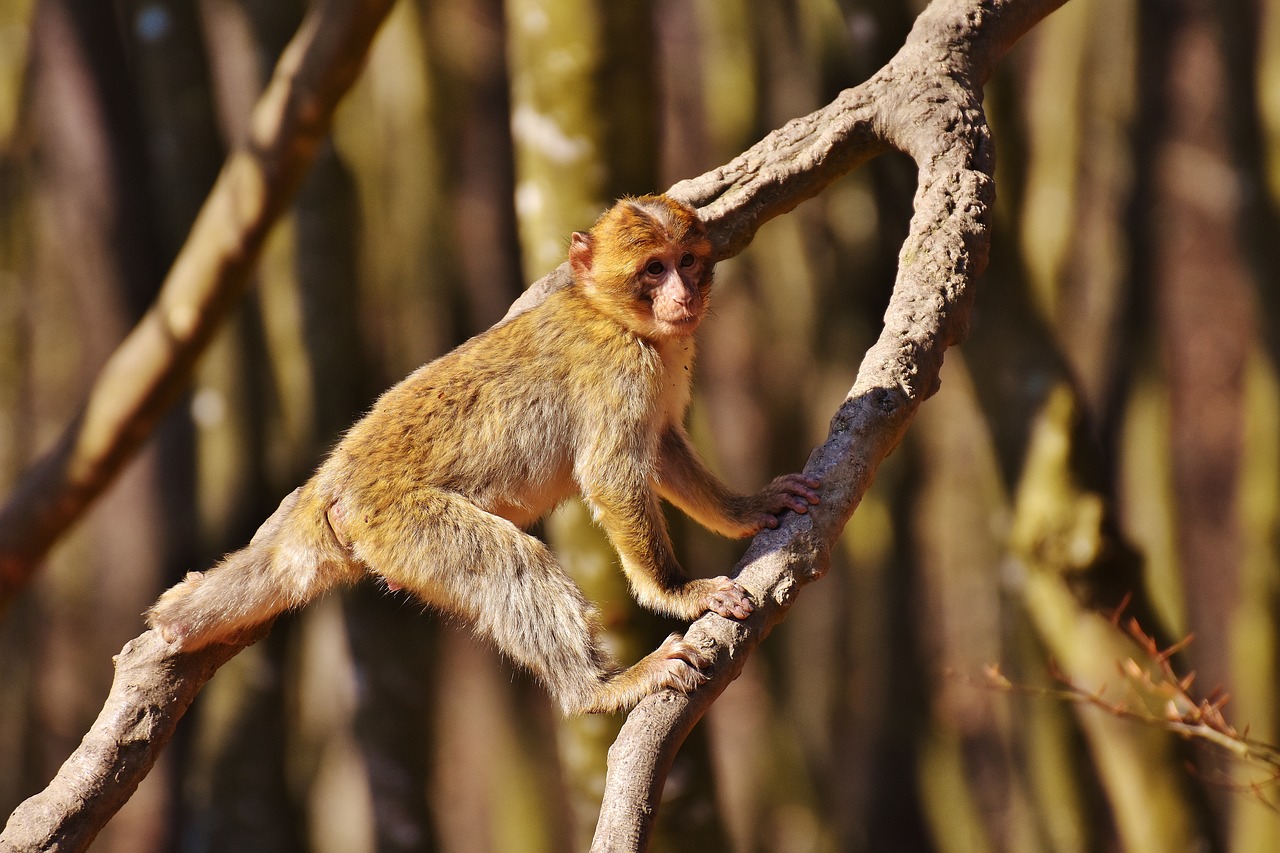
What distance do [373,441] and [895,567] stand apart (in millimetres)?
3889

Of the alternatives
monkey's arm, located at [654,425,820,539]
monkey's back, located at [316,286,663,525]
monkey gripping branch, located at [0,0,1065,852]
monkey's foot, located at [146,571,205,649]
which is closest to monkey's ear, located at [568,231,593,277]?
monkey's back, located at [316,286,663,525]

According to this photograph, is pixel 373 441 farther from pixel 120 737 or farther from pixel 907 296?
pixel 907 296

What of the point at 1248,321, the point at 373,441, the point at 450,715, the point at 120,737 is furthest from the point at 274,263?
the point at 1248,321

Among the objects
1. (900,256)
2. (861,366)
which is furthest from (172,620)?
(900,256)

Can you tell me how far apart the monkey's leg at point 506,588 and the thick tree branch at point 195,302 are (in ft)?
4.86

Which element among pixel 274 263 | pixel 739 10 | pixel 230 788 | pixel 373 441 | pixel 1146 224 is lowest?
pixel 230 788

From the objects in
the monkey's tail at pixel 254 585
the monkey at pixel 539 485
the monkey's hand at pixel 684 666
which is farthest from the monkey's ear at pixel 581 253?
the monkey's hand at pixel 684 666

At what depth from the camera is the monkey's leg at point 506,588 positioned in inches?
133

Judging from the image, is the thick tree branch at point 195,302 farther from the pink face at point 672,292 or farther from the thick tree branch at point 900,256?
the pink face at point 672,292

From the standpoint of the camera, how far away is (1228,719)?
654 cm

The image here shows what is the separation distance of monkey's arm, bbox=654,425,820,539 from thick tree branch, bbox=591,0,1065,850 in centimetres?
33

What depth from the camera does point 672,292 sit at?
12.5ft

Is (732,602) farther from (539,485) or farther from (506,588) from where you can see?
(539,485)

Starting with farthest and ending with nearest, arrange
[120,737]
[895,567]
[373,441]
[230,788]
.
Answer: [895,567]
[230,788]
[373,441]
[120,737]
